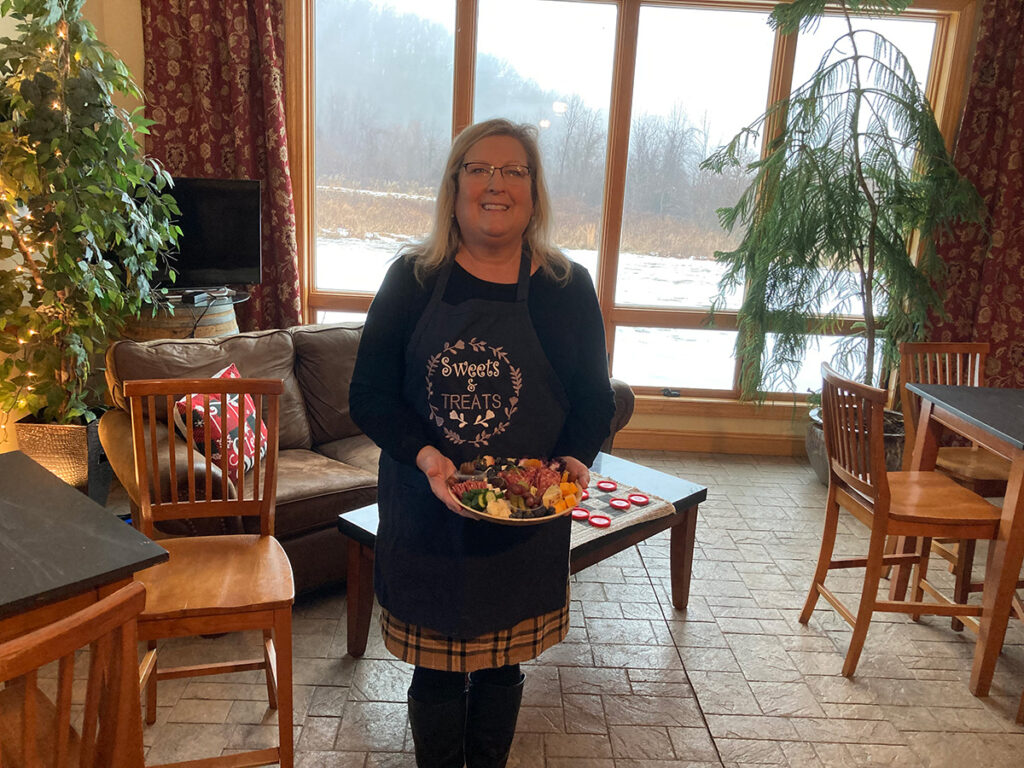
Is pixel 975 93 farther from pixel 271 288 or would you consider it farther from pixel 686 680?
pixel 271 288

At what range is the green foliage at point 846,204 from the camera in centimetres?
344

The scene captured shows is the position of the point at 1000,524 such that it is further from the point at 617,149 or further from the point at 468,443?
the point at 617,149

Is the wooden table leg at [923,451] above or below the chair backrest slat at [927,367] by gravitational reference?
below

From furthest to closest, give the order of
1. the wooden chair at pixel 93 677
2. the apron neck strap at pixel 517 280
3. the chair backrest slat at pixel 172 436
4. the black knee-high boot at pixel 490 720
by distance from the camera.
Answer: the chair backrest slat at pixel 172 436, the black knee-high boot at pixel 490 720, the apron neck strap at pixel 517 280, the wooden chair at pixel 93 677

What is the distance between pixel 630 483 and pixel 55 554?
70.1 inches

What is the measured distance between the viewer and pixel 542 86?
162 inches

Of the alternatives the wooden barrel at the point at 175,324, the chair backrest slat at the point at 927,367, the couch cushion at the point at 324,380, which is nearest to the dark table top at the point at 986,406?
the chair backrest slat at the point at 927,367

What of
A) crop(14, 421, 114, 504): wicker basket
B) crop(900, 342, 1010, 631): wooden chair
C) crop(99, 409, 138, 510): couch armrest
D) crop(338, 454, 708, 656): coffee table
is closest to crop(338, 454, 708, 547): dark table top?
crop(338, 454, 708, 656): coffee table

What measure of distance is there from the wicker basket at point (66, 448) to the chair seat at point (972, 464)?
3199 millimetres

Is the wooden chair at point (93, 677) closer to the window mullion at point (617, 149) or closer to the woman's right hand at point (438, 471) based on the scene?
the woman's right hand at point (438, 471)

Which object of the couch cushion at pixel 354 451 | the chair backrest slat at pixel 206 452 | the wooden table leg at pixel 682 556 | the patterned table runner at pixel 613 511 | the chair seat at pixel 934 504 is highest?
the chair backrest slat at pixel 206 452

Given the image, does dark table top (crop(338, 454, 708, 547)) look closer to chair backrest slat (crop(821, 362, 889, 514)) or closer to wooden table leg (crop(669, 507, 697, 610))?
wooden table leg (crop(669, 507, 697, 610))

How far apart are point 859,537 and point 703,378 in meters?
1.43

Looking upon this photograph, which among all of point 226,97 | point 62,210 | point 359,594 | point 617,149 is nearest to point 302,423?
point 359,594
